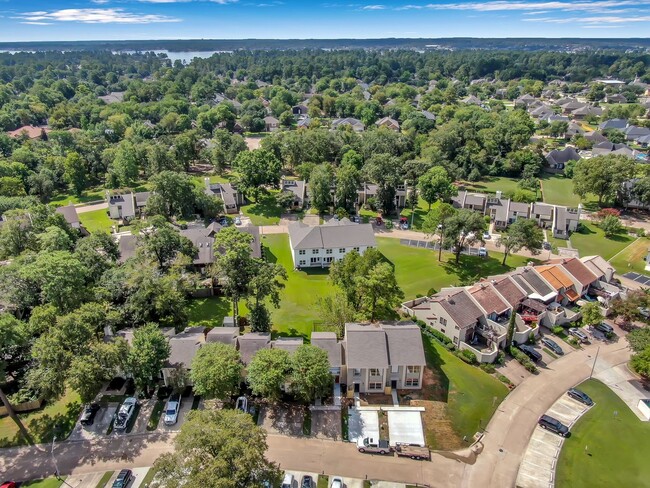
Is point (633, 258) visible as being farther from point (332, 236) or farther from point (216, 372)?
point (216, 372)

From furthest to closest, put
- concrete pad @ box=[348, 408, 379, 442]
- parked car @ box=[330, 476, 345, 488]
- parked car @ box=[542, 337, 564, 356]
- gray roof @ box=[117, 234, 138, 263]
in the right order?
1. gray roof @ box=[117, 234, 138, 263]
2. parked car @ box=[542, 337, 564, 356]
3. concrete pad @ box=[348, 408, 379, 442]
4. parked car @ box=[330, 476, 345, 488]

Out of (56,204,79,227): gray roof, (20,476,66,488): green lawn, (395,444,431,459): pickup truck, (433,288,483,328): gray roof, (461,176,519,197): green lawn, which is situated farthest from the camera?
(461,176,519,197): green lawn

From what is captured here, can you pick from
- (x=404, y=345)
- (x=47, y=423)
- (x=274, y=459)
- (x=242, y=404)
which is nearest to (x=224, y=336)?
(x=242, y=404)

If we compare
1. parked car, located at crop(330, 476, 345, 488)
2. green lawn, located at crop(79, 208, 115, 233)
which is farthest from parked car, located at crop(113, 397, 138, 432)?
green lawn, located at crop(79, 208, 115, 233)

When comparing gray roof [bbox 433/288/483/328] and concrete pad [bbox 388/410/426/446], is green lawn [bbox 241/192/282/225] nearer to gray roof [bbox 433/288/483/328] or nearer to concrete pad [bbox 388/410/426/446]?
gray roof [bbox 433/288/483/328]

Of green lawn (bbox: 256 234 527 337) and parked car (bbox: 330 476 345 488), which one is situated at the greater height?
green lawn (bbox: 256 234 527 337)

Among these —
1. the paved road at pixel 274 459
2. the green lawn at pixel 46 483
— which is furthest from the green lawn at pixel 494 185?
the green lawn at pixel 46 483

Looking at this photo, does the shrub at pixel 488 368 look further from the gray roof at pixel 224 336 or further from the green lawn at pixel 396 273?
the gray roof at pixel 224 336
